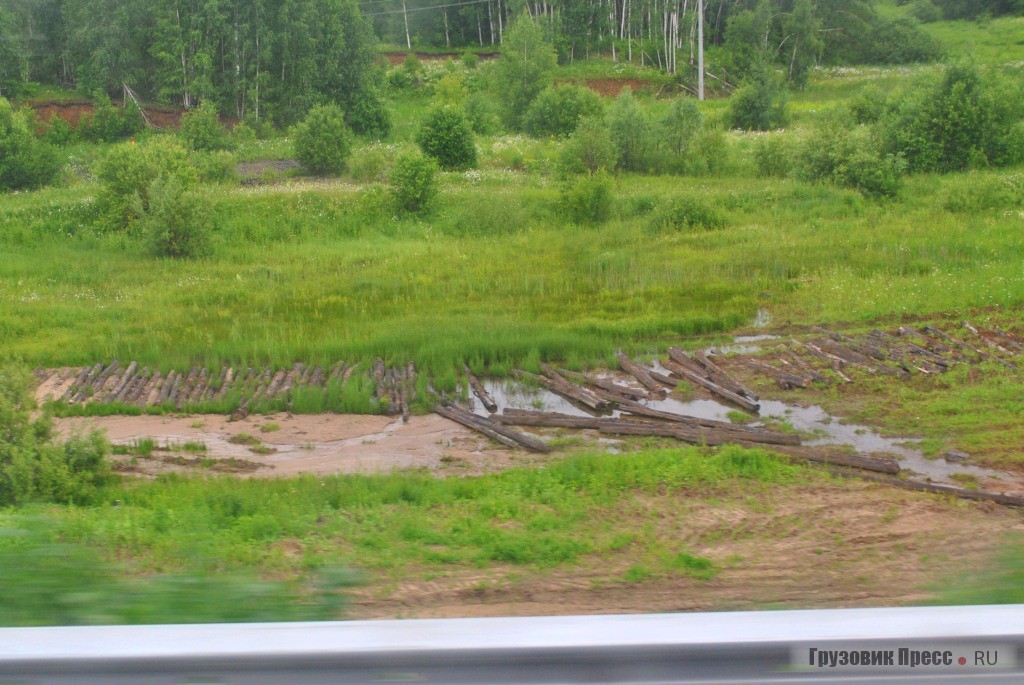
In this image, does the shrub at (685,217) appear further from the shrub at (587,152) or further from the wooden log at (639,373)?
the wooden log at (639,373)

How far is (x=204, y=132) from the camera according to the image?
3078cm

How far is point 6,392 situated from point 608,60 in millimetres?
46852

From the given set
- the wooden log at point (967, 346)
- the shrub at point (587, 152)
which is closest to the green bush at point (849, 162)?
the shrub at point (587, 152)

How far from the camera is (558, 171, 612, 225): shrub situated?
74.5ft

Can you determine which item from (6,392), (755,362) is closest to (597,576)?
(6,392)

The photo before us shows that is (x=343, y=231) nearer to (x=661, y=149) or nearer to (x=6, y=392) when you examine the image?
(x=661, y=149)

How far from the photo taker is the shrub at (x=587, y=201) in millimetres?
22719

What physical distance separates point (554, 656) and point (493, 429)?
9548 mm

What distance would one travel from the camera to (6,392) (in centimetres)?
917

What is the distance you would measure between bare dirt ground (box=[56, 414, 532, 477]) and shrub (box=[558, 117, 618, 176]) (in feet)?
50.1

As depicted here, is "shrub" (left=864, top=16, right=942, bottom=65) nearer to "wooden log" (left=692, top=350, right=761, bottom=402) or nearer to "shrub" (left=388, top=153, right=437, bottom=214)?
"shrub" (left=388, top=153, right=437, bottom=214)

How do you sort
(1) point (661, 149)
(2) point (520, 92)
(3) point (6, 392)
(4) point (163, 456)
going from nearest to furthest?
(3) point (6, 392), (4) point (163, 456), (1) point (661, 149), (2) point (520, 92)

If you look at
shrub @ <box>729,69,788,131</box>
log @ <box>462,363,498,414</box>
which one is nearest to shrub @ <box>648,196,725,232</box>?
log @ <box>462,363,498,414</box>

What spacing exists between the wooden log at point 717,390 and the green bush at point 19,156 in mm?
21945
